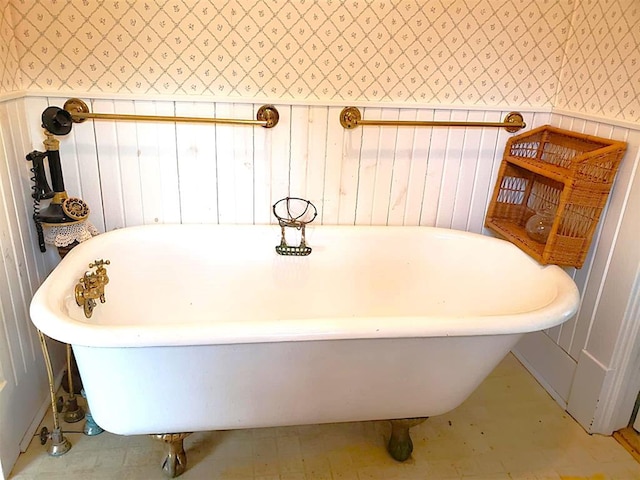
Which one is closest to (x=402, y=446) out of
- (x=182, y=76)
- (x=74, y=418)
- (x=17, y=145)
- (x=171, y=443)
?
(x=171, y=443)

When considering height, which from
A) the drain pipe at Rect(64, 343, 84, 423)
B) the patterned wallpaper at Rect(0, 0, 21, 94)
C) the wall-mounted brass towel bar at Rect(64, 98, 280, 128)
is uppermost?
the patterned wallpaper at Rect(0, 0, 21, 94)

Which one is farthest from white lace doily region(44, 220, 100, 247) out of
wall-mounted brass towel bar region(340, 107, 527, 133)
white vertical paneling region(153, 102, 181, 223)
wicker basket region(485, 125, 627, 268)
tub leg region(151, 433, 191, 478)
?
wicker basket region(485, 125, 627, 268)

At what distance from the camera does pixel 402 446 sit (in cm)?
152

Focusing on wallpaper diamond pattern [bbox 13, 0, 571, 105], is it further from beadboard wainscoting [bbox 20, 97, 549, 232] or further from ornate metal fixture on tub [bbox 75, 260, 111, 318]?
ornate metal fixture on tub [bbox 75, 260, 111, 318]

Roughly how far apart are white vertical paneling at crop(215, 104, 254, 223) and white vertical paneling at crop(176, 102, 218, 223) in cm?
2

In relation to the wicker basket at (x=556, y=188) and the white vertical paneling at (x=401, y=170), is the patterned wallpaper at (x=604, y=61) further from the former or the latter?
the white vertical paneling at (x=401, y=170)

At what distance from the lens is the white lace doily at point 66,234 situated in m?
1.60

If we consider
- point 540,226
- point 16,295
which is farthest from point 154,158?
point 540,226

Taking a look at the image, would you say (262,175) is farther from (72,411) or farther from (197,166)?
(72,411)

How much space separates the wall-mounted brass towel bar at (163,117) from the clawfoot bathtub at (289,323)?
38 centimetres

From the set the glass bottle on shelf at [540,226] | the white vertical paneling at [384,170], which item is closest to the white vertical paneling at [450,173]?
the white vertical paneling at [384,170]

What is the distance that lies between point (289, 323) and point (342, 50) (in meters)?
1.09

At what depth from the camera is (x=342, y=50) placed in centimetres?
175

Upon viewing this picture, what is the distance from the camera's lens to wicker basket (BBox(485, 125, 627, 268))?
61.6 inches
